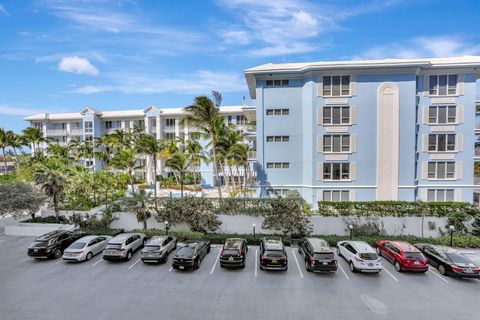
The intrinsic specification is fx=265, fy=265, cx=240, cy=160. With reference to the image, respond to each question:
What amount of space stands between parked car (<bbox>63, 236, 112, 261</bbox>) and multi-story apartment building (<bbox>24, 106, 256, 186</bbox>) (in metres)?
33.4

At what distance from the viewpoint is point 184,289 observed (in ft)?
44.4

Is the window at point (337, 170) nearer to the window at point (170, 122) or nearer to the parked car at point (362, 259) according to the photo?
the parked car at point (362, 259)

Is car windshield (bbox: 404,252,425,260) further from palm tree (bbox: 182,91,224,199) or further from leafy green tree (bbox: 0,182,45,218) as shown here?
leafy green tree (bbox: 0,182,45,218)

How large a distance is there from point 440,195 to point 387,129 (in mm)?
8489

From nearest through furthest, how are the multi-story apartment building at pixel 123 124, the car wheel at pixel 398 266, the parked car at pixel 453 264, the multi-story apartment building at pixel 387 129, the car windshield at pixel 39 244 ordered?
the parked car at pixel 453 264
the car wheel at pixel 398 266
the car windshield at pixel 39 244
the multi-story apartment building at pixel 387 129
the multi-story apartment building at pixel 123 124

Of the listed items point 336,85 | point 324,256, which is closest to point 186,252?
point 324,256

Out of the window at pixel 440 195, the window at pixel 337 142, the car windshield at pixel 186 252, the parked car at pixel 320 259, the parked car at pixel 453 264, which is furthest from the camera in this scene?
the window at pixel 337 142

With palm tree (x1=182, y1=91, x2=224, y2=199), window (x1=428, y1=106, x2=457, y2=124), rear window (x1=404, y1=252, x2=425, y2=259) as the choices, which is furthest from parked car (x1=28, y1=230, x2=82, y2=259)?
window (x1=428, y1=106, x2=457, y2=124)

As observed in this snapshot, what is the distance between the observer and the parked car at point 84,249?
16.8 m

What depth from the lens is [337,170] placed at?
26266 mm

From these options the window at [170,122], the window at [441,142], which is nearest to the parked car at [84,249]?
the window at [441,142]

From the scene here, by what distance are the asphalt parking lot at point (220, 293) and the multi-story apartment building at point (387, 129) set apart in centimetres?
1107

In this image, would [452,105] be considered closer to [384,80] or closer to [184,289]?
[384,80]

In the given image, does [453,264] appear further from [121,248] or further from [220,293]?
[121,248]
